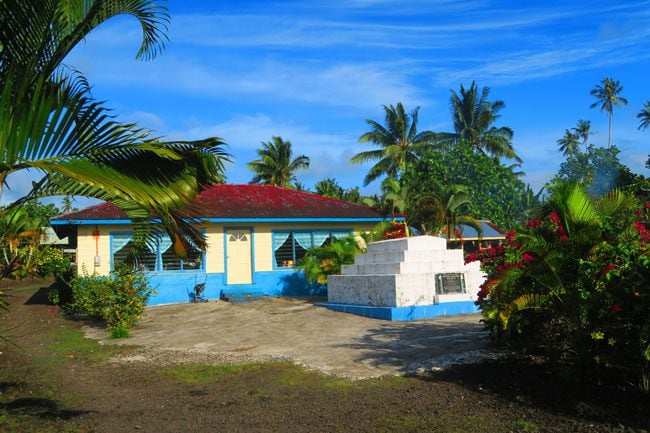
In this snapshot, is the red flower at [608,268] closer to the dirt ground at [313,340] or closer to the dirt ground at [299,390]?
the dirt ground at [299,390]

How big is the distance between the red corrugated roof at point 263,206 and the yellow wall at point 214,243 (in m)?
0.45

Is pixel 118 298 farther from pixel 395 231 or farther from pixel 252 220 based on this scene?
pixel 395 231

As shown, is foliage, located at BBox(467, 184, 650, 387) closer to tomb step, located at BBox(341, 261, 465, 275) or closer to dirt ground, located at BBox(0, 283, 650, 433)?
dirt ground, located at BBox(0, 283, 650, 433)

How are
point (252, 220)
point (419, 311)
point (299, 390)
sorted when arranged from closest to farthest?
point (299, 390), point (419, 311), point (252, 220)

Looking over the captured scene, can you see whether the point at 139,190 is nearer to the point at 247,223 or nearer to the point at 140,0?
the point at 140,0

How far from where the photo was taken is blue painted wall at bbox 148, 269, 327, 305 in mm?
19266

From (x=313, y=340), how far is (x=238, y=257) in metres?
9.78

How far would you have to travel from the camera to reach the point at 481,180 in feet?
109

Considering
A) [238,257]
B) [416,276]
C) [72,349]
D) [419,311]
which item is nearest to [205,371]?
[72,349]

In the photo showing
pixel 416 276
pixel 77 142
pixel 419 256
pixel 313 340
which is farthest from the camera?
pixel 419 256

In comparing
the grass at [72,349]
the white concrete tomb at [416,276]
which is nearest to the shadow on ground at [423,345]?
the white concrete tomb at [416,276]

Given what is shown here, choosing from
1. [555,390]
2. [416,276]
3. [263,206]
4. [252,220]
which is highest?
[263,206]

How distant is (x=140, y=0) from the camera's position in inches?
231

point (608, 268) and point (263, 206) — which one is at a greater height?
point (263, 206)
